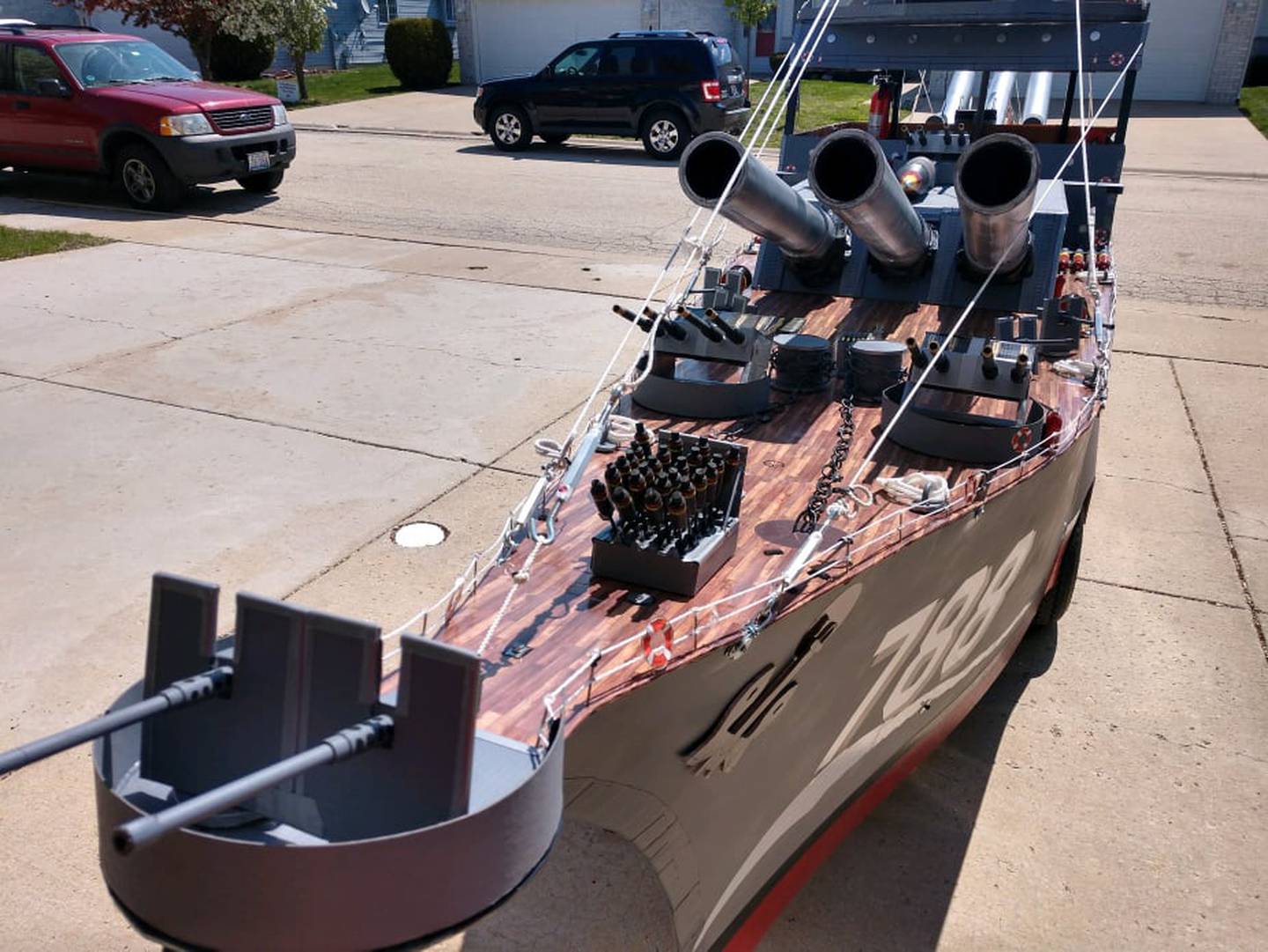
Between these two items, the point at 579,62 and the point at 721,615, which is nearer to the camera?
the point at 721,615

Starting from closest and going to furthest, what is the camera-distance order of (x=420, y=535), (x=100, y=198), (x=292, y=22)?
(x=420, y=535) < (x=100, y=198) < (x=292, y=22)

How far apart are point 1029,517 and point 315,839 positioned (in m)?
2.73

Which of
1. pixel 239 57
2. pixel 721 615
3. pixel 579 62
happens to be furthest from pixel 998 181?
pixel 239 57

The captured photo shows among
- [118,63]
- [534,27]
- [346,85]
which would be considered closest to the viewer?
[118,63]

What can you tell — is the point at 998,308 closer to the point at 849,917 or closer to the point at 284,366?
the point at 849,917

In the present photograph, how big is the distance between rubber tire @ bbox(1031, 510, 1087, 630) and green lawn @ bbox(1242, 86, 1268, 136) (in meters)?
20.5

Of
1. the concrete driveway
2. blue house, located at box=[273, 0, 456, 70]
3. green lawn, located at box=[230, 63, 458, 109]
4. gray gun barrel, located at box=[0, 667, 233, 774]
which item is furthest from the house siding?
gray gun barrel, located at box=[0, 667, 233, 774]

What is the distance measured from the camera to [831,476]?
140 inches

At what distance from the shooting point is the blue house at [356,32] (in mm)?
30391

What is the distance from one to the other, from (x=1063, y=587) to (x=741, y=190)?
2.50 m

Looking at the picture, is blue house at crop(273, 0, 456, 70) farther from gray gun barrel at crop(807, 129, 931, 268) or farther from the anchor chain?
the anchor chain

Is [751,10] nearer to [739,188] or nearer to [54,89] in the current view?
[54,89]

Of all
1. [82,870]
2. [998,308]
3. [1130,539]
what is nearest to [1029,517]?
[998,308]

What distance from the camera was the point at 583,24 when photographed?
26.7 m
